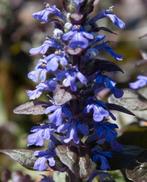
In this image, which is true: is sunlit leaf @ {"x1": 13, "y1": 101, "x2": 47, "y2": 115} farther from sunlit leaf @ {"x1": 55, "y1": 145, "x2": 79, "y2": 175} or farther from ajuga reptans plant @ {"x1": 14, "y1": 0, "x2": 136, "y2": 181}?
sunlit leaf @ {"x1": 55, "y1": 145, "x2": 79, "y2": 175}

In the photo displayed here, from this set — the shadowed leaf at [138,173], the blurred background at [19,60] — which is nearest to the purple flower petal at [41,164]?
the shadowed leaf at [138,173]

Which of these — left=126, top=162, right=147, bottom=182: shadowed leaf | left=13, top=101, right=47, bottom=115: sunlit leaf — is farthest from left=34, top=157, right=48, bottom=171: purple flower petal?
left=126, top=162, right=147, bottom=182: shadowed leaf

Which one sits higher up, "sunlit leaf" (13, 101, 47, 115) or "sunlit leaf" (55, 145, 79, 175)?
"sunlit leaf" (13, 101, 47, 115)

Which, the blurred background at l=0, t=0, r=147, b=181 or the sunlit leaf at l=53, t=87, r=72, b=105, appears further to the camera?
the blurred background at l=0, t=0, r=147, b=181

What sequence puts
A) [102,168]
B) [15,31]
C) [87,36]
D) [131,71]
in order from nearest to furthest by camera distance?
[87,36], [102,168], [131,71], [15,31]

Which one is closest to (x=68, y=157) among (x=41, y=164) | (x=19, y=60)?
(x=41, y=164)

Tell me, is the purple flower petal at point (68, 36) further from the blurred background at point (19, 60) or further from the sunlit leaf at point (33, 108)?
the blurred background at point (19, 60)

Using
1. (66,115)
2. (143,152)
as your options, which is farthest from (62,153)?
(143,152)

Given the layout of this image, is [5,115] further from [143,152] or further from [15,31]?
[143,152]
